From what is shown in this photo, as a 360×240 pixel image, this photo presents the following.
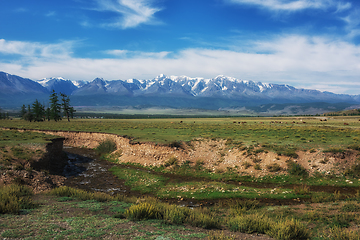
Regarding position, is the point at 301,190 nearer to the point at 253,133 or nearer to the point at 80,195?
the point at 80,195

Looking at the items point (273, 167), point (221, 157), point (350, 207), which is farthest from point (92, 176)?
point (350, 207)

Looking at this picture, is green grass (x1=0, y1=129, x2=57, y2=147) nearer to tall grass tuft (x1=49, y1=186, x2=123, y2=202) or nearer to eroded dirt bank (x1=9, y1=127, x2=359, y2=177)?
eroded dirt bank (x1=9, y1=127, x2=359, y2=177)

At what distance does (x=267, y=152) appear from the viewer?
27.9 m

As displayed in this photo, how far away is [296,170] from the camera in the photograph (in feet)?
78.0

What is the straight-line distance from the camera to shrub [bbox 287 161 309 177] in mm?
23375

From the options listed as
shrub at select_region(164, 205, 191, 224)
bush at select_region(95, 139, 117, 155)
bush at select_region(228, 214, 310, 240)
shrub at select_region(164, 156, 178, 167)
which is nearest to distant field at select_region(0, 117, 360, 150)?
bush at select_region(95, 139, 117, 155)

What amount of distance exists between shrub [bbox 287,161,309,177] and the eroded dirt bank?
2.11 feet

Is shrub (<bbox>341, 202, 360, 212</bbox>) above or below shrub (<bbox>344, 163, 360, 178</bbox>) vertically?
above

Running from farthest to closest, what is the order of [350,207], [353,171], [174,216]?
[353,171], [350,207], [174,216]

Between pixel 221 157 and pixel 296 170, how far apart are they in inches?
389

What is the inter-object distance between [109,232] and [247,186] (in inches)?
685

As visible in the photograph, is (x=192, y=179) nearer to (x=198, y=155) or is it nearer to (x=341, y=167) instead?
(x=198, y=155)

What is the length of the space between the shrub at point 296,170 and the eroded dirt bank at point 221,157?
0.64m

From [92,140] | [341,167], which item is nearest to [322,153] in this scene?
[341,167]
